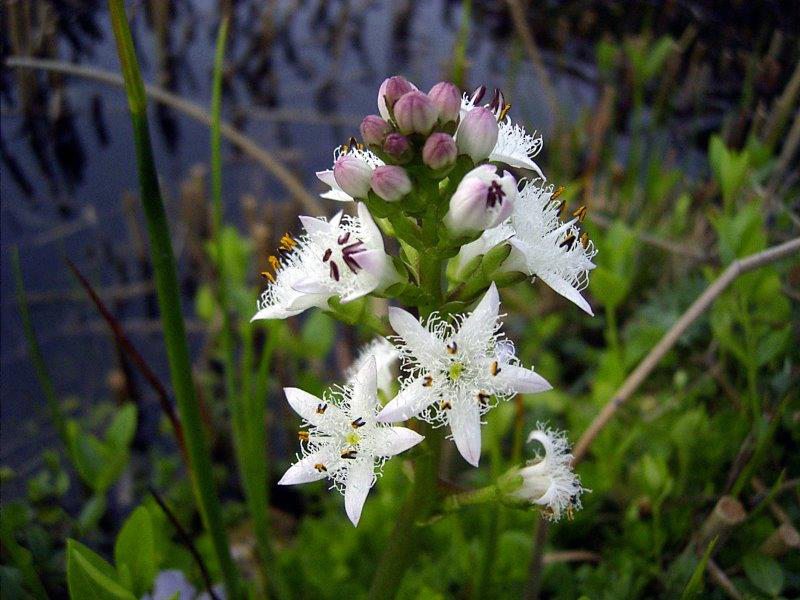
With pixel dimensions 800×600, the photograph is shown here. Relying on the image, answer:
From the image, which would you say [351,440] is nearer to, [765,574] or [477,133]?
[477,133]

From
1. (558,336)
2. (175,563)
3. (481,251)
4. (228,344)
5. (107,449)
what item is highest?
(481,251)

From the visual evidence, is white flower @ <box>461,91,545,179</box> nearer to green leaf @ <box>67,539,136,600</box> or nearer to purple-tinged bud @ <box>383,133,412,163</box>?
purple-tinged bud @ <box>383,133,412,163</box>

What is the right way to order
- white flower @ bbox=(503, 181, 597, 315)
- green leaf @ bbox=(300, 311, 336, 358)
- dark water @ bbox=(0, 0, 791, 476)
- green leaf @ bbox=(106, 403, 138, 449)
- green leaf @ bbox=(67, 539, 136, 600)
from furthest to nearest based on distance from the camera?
dark water @ bbox=(0, 0, 791, 476), green leaf @ bbox=(300, 311, 336, 358), green leaf @ bbox=(106, 403, 138, 449), white flower @ bbox=(503, 181, 597, 315), green leaf @ bbox=(67, 539, 136, 600)

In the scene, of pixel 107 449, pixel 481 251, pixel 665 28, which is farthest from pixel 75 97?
pixel 481 251

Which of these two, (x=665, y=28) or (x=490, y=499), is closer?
(x=490, y=499)

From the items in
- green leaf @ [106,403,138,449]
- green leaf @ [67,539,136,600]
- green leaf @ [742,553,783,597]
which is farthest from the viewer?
green leaf @ [106,403,138,449]

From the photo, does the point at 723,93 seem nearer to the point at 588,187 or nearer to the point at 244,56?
the point at 588,187

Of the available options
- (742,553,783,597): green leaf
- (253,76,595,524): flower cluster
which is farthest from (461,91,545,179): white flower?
(742,553,783,597): green leaf
